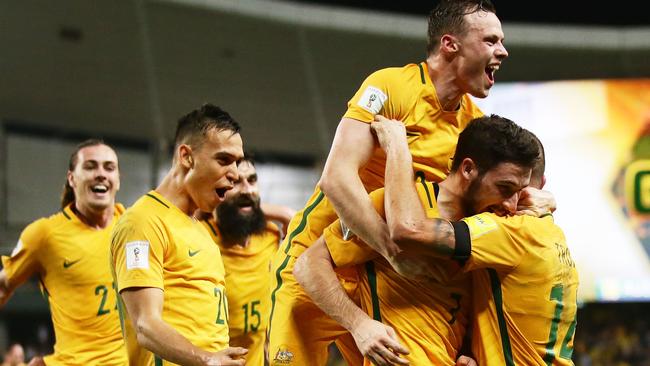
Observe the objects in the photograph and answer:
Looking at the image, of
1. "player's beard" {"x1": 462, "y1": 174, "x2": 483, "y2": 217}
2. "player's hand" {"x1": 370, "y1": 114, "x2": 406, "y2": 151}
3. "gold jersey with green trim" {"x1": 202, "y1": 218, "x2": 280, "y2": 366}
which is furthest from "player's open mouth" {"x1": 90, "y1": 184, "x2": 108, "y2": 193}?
"player's beard" {"x1": 462, "y1": 174, "x2": 483, "y2": 217}

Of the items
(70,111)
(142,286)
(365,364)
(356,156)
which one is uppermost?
(70,111)

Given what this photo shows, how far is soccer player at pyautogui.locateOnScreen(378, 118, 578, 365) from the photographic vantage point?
340 cm

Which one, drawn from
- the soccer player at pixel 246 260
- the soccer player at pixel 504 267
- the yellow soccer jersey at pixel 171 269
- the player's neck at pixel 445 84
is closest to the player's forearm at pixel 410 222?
the soccer player at pixel 504 267

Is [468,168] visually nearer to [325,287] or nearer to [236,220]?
[325,287]

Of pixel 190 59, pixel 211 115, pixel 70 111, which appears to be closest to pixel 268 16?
pixel 190 59

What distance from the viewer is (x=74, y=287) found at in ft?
18.4

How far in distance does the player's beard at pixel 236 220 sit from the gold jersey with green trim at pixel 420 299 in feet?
7.44

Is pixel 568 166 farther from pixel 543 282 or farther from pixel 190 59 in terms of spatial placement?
pixel 543 282

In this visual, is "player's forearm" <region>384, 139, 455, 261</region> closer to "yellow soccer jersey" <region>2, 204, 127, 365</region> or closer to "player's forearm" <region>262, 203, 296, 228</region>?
"yellow soccer jersey" <region>2, 204, 127, 365</region>

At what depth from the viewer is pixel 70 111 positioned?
1933cm

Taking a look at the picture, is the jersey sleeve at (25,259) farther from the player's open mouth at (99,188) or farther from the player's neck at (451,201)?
the player's neck at (451,201)

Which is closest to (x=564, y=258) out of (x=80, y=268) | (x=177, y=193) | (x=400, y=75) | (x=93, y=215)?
(x=400, y=75)

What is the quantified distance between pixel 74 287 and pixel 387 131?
279 centimetres

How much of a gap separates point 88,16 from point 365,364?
1521 cm
